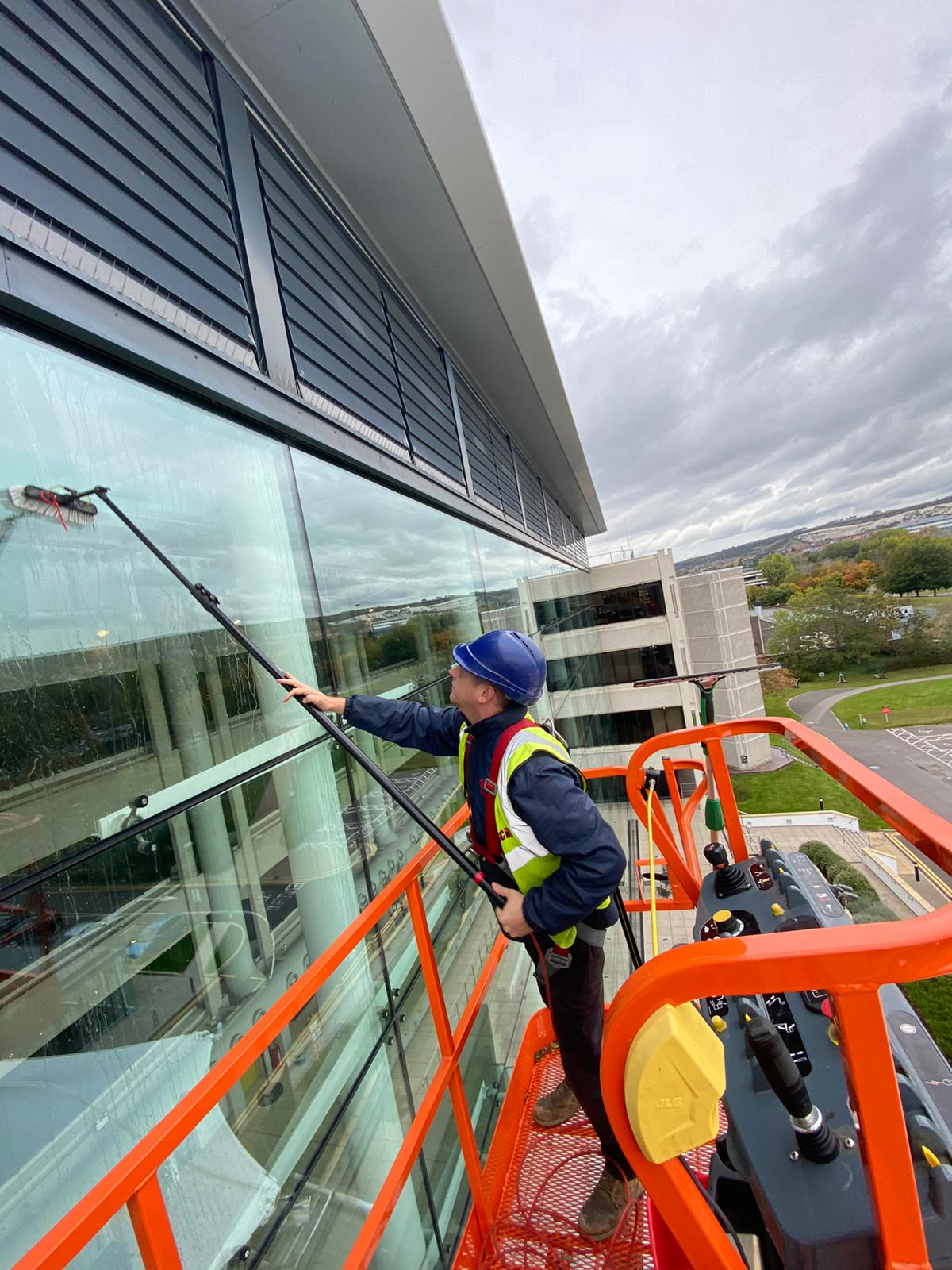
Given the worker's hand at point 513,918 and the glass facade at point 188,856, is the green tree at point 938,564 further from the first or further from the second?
the worker's hand at point 513,918

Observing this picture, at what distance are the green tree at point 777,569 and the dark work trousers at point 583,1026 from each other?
259 feet

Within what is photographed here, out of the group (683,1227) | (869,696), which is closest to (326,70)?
(683,1227)

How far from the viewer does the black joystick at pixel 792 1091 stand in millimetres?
1280

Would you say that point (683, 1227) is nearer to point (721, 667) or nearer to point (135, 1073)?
point (135, 1073)

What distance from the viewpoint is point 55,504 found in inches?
78.0

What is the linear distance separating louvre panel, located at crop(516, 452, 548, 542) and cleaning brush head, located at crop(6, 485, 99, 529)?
10277 millimetres

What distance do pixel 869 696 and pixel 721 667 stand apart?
88.3ft

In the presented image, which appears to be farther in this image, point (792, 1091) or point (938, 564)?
point (938, 564)

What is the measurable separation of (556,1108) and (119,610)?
2.76 m

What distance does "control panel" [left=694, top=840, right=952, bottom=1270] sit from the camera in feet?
4.48

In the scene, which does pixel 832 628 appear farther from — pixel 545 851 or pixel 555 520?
pixel 545 851

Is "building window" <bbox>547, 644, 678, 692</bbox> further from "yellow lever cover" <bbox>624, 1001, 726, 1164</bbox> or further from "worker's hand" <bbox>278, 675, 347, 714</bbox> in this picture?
"yellow lever cover" <bbox>624, 1001, 726, 1164</bbox>

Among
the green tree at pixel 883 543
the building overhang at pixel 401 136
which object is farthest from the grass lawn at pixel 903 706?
the building overhang at pixel 401 136

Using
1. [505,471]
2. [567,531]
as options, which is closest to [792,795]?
[567,531]
